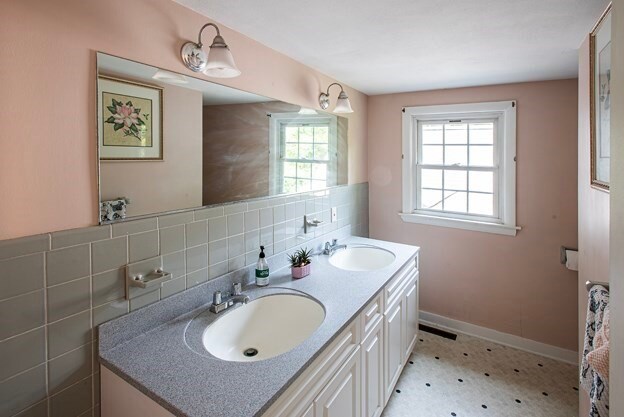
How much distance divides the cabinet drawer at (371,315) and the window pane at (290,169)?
91cm

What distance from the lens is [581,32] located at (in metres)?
1.60

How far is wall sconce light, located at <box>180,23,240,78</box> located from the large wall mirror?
2.8 inches

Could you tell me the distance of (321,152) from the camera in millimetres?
2439

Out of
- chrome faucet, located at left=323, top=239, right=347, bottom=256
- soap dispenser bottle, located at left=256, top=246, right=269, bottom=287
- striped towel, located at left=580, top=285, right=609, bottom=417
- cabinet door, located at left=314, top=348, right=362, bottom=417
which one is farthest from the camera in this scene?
chrome faucet, located at left=323, top=239, right=347, bottom=256

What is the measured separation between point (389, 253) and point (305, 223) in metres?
0.68

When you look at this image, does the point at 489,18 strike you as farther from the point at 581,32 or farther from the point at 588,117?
the point at 588,117

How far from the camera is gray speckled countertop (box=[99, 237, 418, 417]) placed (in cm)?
92

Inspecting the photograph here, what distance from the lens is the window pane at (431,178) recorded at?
3.00 m

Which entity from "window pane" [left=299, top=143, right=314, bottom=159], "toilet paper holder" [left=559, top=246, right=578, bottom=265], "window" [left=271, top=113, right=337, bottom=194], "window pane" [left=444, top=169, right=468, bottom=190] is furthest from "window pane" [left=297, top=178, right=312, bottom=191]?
"toilet paper holder" [left=559, top=246, right=578, bottom=265]

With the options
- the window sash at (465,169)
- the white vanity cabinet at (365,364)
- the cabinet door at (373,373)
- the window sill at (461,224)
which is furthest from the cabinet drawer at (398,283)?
the window sash at (465,169)

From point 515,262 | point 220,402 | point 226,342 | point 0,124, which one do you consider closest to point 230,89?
point 0,124

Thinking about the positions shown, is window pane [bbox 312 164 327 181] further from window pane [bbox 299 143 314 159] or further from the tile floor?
the tile floor

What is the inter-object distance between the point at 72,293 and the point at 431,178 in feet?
9.16

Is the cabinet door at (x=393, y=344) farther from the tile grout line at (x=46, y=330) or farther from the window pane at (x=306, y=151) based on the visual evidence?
the tile grout line at (x=46, y=330)
